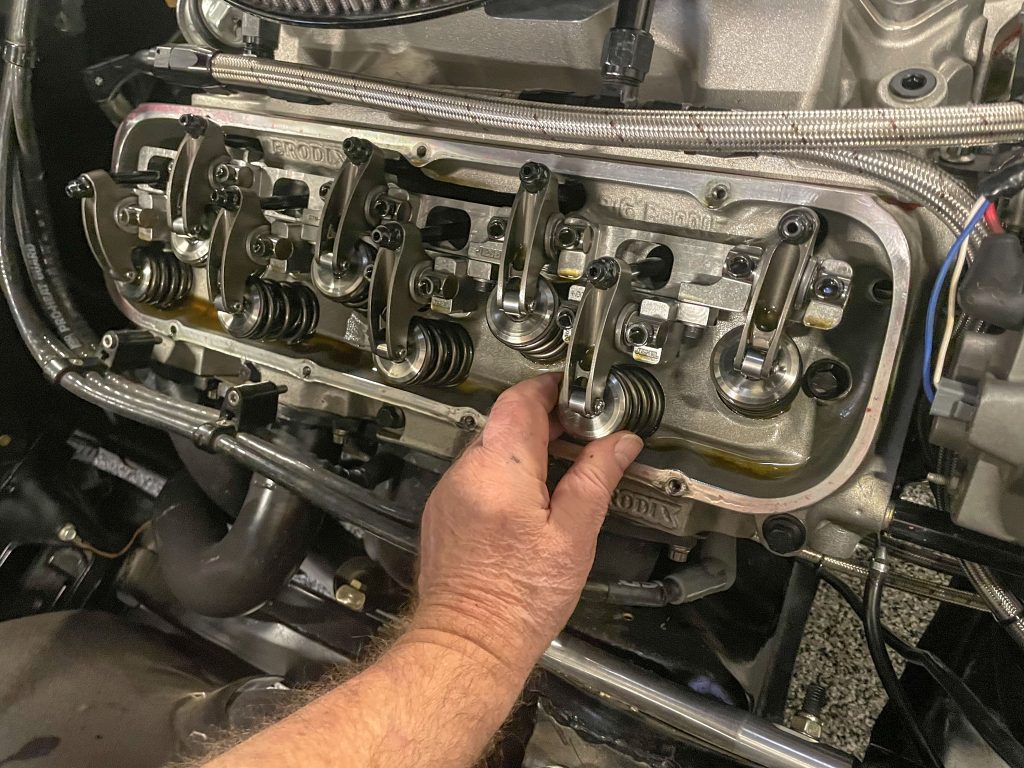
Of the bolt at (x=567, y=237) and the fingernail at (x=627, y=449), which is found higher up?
the bolt at (x=567, y=237)

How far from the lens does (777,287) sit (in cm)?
78

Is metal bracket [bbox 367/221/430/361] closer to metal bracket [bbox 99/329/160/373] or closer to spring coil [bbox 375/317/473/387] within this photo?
spring coil [bbox 375/317/473/387]

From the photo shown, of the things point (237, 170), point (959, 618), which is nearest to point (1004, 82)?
point (959, 618)

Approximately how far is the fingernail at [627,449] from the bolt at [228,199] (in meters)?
0.65

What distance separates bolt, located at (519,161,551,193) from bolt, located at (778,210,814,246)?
0.91 ft

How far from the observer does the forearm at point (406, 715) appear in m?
0.73

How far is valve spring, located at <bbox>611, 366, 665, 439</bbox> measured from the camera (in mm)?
863

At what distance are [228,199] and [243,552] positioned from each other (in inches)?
21.8

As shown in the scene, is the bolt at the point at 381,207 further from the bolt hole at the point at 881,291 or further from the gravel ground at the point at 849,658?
the gravel ground at the point at 849,658

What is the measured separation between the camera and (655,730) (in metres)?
1.03

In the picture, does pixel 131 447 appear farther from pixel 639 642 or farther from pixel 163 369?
pixel 639 642

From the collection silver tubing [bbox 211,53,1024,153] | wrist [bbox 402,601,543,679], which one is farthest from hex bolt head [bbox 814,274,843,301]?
wrist [bbox 402,601,543,679]

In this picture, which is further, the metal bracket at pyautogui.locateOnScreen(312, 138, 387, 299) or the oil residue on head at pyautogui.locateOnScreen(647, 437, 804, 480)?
the metal bracket at pyautogui.locateOnScreen(312, 138, 387, 299)

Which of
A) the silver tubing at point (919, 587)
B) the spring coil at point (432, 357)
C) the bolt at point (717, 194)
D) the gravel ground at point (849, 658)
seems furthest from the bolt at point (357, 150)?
the gravel ground at point (849, 658)
